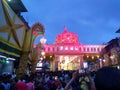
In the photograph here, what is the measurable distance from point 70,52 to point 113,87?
159ft

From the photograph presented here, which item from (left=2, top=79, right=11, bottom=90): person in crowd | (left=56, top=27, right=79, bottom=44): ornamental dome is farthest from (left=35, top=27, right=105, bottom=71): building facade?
(left=2, top=79, right=11, bottom=90): person in crowd

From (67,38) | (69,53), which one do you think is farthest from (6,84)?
(67,38)

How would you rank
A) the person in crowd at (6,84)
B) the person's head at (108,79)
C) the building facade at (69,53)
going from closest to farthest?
the person's head at (108,79) < the person in crowd at (6,84) < the building facade at (69,53)

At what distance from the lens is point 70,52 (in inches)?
1988

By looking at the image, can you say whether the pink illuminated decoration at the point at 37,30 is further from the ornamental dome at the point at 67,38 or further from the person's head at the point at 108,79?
the ornamental dome at the point at 67,38

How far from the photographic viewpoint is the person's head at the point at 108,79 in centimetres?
201

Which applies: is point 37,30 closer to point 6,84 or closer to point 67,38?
point 6,84

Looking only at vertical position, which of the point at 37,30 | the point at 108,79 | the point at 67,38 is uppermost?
the point at 67,38

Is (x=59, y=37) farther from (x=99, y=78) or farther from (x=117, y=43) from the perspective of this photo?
(x=99, y=78)

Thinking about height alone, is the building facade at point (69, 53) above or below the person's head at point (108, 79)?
above

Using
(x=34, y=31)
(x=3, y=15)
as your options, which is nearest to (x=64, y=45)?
(x=34, y=31)

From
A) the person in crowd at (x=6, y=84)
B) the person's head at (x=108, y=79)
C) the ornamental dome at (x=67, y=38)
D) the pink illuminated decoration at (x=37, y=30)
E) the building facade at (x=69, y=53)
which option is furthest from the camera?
the ornamental dome at (x=67, y=38)

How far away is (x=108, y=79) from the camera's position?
6.70 ft

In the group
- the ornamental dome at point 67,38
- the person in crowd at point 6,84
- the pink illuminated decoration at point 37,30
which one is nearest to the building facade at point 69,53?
the ornamental dome at point 67,38
